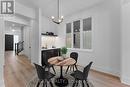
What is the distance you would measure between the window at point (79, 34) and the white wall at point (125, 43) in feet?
6.48

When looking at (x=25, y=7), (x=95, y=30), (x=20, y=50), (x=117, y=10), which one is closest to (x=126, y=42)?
(x=117, y=10)

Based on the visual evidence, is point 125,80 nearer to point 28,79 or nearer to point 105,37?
point 105,37

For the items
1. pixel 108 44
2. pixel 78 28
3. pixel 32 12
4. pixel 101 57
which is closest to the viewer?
pixel 108 44

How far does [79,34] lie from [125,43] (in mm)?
2851

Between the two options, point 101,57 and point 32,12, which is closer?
point 101,57

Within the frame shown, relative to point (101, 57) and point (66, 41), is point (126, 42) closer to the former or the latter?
point (101, 57)

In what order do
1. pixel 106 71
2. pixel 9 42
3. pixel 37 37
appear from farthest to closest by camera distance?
1. pixel 9 42
2. pixel 37 37
3. pixel 106 71

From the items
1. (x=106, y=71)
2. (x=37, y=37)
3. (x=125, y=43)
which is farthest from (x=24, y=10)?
(x=106, y=71)

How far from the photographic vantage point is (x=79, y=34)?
5.97 metres

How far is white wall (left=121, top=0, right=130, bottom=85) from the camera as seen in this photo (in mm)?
3326

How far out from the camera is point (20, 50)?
34.3 feet

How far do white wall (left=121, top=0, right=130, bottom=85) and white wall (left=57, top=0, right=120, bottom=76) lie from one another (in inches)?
20.5

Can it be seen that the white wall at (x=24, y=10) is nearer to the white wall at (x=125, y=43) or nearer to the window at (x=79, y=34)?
the window at (x=79, y=34)

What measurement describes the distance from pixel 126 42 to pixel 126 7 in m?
1.12
